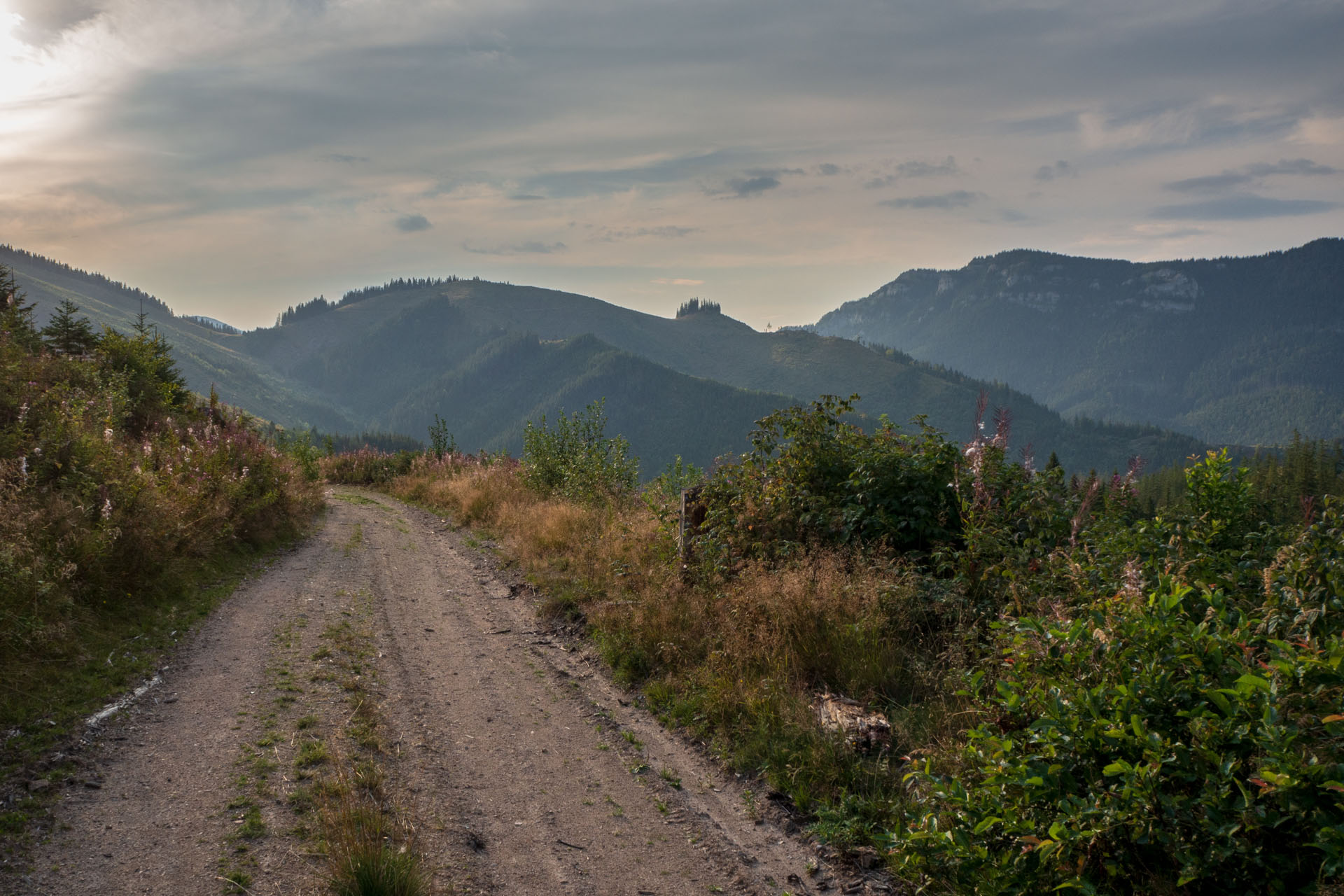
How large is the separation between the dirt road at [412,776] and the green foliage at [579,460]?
7880mm

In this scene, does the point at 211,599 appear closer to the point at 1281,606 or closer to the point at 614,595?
the point at 614,595

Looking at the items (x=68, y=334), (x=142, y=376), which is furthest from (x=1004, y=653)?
(x=68, y=334)

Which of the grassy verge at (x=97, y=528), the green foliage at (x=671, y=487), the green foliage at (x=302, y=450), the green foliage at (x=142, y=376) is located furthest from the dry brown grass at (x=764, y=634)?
the green foliage at (x=302, y=450)

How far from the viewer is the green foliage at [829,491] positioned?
326 inches

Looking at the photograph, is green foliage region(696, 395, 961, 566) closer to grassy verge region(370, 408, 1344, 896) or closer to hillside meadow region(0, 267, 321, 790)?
grassy verge region(370, 408, 1344, 896)

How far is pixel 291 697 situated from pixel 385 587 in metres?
4.72

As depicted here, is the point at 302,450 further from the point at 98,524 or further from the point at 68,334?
the point at 98,524

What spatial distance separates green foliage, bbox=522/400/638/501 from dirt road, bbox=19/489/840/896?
788 cm

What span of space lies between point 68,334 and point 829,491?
20130mm

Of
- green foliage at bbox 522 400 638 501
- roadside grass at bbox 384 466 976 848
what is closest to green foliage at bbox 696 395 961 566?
roadside grass at bbox 384 466 976 848

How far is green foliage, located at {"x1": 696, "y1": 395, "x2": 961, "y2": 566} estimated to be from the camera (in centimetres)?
827

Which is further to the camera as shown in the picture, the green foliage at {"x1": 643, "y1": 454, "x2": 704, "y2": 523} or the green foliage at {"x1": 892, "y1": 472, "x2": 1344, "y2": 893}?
the green foliage at {"x1": 643, "y1": 454, "x2": 704, "y2": 523}

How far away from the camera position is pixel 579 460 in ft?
59.2

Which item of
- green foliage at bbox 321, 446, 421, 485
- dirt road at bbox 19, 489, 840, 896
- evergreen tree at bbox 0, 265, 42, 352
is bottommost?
dirt road at bbox 19, 489, 840, 896
